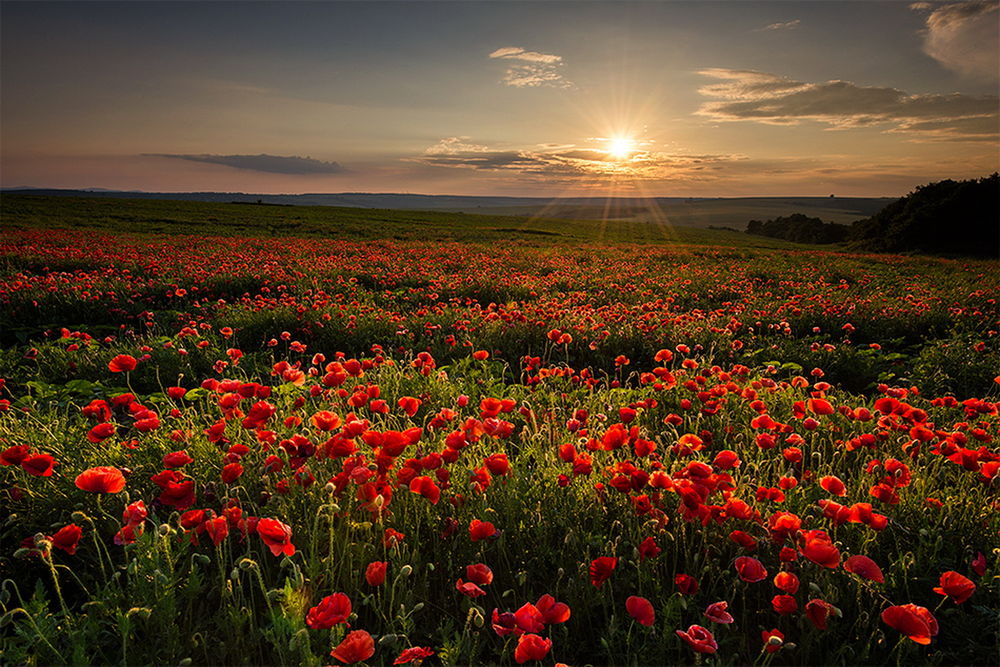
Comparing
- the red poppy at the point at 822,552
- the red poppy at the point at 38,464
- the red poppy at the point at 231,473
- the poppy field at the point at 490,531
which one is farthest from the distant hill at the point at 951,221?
the red poppy at the point at 38,464

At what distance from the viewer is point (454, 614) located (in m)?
2.13

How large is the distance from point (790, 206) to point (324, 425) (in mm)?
205383

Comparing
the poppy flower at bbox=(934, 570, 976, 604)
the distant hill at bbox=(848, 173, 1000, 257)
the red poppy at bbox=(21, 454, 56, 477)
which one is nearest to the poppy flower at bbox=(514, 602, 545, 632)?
the poppy flower at bbox=(934, 570, 976, 604)

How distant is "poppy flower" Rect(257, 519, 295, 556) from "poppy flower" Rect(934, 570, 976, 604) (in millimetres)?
1933

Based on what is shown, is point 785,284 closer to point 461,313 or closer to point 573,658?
point 461,313

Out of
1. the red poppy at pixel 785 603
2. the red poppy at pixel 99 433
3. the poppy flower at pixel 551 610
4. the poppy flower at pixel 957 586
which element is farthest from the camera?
the red poppy at pixel 99 433

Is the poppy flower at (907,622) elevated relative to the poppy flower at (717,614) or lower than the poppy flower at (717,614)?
elevated

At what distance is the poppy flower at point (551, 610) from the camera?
55.8 inches

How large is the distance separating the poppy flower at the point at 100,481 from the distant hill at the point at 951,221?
42.0 meters

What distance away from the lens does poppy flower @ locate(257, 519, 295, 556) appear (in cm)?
156

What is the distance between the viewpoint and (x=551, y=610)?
4.86ft

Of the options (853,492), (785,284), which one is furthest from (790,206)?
(853,492)

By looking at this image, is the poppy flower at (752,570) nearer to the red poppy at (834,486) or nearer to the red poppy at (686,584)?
the red poppy at (686,584)

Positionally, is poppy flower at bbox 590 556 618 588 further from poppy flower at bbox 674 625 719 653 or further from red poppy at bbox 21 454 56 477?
red poppy at bbox 21 454 56 477
